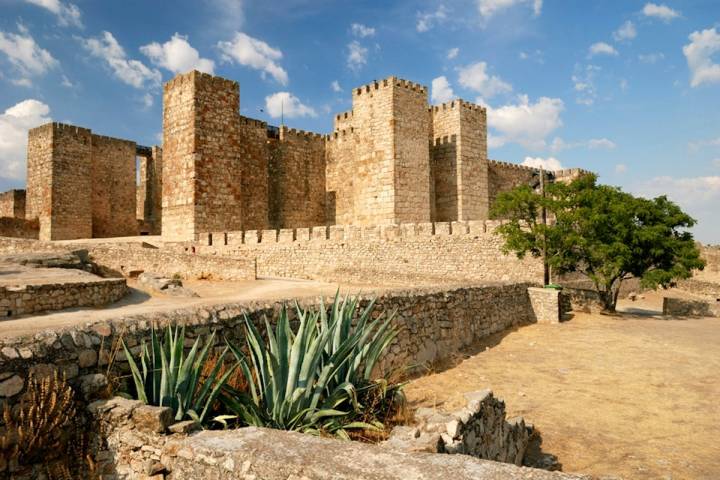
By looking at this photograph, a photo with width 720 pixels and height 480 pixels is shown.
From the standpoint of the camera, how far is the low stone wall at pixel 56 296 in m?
9.34

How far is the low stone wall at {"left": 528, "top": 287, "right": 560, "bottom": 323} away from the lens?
12266mm

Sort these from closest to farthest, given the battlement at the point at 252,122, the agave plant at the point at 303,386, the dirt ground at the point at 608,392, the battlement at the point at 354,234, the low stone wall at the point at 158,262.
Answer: the agave plant at the point at 303,386, the dirt ground at the point at 608,392, the low stone wall at the point at 158,262, the battlement at the point at 354,234, the battlement at the point at 252,122

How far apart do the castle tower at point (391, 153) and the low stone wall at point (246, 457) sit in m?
17.2

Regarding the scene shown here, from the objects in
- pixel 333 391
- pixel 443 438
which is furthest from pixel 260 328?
pixel 443 438

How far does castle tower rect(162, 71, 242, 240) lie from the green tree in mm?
11669

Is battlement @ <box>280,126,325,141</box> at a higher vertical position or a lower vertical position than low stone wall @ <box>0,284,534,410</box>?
higher

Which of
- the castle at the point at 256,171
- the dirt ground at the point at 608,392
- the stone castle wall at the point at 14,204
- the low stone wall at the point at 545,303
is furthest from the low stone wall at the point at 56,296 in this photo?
the stone castle wall at the point at 14,204

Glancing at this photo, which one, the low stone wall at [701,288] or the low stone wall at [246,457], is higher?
the low stone wall at [246,457]

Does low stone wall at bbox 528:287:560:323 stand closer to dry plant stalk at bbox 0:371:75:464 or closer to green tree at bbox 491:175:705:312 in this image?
green tree at bbox 491:175:705:312

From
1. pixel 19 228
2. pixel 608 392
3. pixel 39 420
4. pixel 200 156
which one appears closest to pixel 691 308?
pixel 608 392

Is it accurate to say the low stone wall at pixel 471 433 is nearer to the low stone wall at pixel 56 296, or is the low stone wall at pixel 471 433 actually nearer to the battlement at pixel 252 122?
the low stone wall at pixel 56 296

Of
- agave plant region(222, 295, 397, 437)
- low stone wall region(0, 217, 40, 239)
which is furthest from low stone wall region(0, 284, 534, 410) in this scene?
low stone wall region(0, 217, 40, 239)

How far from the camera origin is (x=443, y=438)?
3357 millimetres

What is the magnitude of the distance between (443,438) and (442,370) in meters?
4.39
